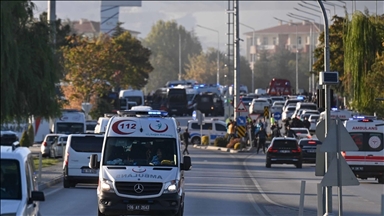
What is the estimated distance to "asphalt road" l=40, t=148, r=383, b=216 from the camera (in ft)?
70.6

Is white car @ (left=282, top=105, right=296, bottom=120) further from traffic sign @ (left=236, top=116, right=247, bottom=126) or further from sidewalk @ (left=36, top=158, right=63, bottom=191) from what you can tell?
sidewalk @ (left=36, top=158, right=63, bottom=191)

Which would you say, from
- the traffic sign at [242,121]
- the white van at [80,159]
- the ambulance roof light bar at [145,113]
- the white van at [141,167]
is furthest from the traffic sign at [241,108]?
the white van at [141,167]

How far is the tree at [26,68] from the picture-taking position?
18891mm

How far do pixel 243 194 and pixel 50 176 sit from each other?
28.8ft

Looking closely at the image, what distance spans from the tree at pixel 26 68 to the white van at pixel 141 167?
103 inches

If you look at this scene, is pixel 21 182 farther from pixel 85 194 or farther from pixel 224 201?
pixel 85 194

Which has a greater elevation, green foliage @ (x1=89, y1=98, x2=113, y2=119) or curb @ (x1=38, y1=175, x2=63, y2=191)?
green foliage @ (x1=89, y1=98, x2=113, y2=119)

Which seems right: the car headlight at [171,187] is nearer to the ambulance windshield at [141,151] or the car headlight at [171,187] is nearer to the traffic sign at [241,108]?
the ambulance windshield at [141,151]

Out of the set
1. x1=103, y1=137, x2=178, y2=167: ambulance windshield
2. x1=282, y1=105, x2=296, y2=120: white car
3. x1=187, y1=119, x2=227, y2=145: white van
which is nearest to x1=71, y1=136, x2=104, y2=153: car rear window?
x1=103, y1=137, x2=178, y2=167: ambulance windshield

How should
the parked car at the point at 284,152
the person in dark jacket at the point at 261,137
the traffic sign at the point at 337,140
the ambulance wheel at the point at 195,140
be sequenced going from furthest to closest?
the ambulance wheel at the point at 195,140, the person in dark jacket at the point at 261,137, the parked car at the point at 284,152, the traffic sign at the point at 337,140

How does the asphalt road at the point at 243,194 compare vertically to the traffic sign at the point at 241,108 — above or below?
below

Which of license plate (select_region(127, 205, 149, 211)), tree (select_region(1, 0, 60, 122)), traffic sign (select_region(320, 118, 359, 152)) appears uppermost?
tree (select_region(1, 0, 60, 122))

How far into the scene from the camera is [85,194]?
86.0 feet

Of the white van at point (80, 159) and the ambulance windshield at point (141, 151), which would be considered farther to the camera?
the white van at point (80, 159)
